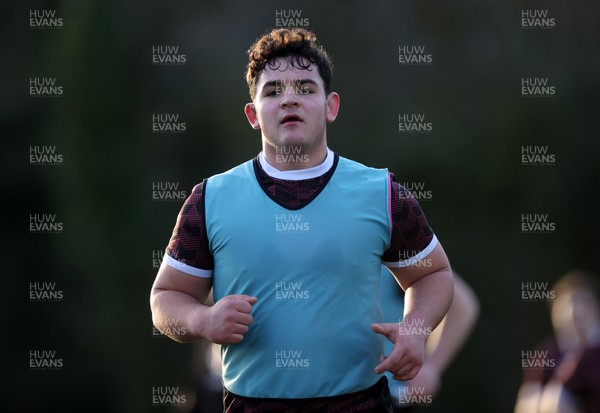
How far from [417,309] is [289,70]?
98 cm

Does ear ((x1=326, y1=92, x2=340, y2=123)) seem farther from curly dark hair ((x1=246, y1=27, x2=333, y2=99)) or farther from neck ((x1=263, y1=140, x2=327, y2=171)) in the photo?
neck ((x1=263, y1=140, x2=327, y2=171))

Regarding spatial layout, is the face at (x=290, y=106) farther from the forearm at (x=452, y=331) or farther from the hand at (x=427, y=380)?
the forearm at (x=452, y=331)

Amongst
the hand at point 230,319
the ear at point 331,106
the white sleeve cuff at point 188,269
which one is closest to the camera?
the hand at point 230,319

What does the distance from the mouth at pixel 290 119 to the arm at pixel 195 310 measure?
627 millimetres

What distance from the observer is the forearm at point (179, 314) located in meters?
3.39

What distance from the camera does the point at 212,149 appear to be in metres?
12.4

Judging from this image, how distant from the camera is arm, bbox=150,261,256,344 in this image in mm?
3279

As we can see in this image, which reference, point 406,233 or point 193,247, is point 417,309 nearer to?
point 406,233

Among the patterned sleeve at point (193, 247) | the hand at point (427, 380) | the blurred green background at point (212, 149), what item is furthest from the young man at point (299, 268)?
the blurred green background at point (212, 149)

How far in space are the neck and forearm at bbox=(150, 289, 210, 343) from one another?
0.58 m

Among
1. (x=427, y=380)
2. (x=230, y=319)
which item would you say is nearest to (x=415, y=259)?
(x=230, y=319)

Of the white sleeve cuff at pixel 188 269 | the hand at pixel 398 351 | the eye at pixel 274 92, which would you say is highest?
the eye at pixel 274 92

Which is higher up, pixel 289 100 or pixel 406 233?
pixel 289 100

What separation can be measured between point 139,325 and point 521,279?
4678 millimetres
